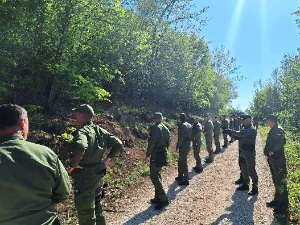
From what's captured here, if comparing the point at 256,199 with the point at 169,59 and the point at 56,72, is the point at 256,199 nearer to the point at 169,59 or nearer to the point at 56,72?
the point at 56,72

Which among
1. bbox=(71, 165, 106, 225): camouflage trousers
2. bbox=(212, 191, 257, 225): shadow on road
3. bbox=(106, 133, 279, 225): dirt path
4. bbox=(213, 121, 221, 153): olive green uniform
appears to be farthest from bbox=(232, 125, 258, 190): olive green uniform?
bbox=(213, 121, 221, 153): olive green uniform

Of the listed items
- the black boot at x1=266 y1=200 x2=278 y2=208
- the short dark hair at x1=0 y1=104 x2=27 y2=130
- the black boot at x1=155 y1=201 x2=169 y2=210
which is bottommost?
the black boot at x1=155 y1=201 x2=169 y2=210

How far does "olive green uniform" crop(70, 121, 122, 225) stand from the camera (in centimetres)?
439

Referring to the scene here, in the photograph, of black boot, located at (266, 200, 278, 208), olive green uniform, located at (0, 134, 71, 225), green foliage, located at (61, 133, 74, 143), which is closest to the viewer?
olive green uniform, located at (0, 134, 71, 225)

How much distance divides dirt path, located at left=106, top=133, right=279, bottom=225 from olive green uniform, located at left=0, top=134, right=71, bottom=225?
14.0 feet

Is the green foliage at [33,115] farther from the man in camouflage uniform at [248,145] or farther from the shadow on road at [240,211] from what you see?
the shadow on road at [240,211]

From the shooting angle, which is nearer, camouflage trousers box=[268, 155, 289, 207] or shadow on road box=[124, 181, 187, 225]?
shadow on road box=[124, 181, 187, 225]

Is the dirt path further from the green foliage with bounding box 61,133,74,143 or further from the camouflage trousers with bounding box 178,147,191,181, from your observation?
the green foliage with bounding box 61,133,74,143

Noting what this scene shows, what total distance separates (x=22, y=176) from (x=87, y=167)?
2.54m

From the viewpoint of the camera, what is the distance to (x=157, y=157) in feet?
24.0

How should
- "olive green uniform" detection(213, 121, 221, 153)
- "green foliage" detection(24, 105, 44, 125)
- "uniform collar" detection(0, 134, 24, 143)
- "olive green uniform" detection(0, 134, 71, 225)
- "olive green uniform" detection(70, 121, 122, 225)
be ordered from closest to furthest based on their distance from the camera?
1. "olive green uniform" detection(0, 134, 71, 225)
2. "uniform collar" detection(0, 134, 24, 143)
3. "olive green uniform" detection(70, 121, 122, 225)
4. "green foliage" detection(24, 105, 44, 125)
5. "olive green uniform" detection(213, 121, 221, 153)

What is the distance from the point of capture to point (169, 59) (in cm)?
2144

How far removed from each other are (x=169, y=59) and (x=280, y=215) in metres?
16.8

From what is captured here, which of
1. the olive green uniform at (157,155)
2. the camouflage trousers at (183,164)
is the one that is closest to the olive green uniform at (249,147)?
the camouflage trousers at (183,164)
